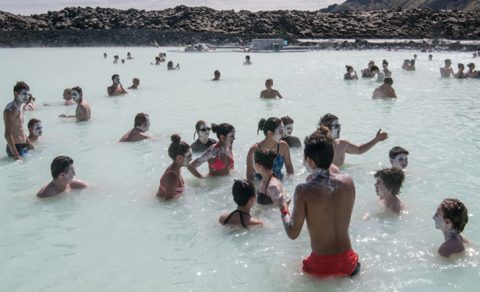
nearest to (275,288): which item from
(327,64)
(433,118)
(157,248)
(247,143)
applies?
(157,248)

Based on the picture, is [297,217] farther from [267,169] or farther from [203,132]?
[203,132]

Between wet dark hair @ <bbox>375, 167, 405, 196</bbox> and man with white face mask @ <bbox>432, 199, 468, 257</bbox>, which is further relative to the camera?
wet dark hair @ <bbox>375, 167, 405, 196</bbox>

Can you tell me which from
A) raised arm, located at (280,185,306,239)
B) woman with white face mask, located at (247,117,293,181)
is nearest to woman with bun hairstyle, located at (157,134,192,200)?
woman with white face mask, located at (247,117,293,181)

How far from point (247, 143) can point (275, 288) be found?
562 centimetres

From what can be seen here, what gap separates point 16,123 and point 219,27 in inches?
2262

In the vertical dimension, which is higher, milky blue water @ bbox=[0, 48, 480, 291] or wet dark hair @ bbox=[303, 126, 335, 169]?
wet dark hair @ bbox=[303, 126, 335, 169]

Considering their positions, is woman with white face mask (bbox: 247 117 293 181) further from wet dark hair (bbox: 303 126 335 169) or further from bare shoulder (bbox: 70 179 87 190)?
wet dark hair (bbox: 303 126 335 169)

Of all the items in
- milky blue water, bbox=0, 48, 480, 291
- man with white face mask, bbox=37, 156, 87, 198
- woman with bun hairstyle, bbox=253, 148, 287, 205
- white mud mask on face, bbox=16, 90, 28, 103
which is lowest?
milky blue water, bbox=0, 48, 480, 291

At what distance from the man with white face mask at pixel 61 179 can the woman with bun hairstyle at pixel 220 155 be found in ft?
4.92

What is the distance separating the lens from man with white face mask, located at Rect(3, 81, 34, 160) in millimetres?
8117

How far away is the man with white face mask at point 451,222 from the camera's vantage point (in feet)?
14.5

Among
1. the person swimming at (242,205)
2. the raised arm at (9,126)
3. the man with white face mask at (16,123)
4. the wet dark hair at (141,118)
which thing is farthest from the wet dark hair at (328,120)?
the raised arm at (9,126)

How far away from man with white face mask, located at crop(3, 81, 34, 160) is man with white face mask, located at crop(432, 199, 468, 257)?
641 cm

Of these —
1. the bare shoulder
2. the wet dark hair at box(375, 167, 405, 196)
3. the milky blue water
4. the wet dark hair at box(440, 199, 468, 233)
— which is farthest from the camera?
the bare shoulder
